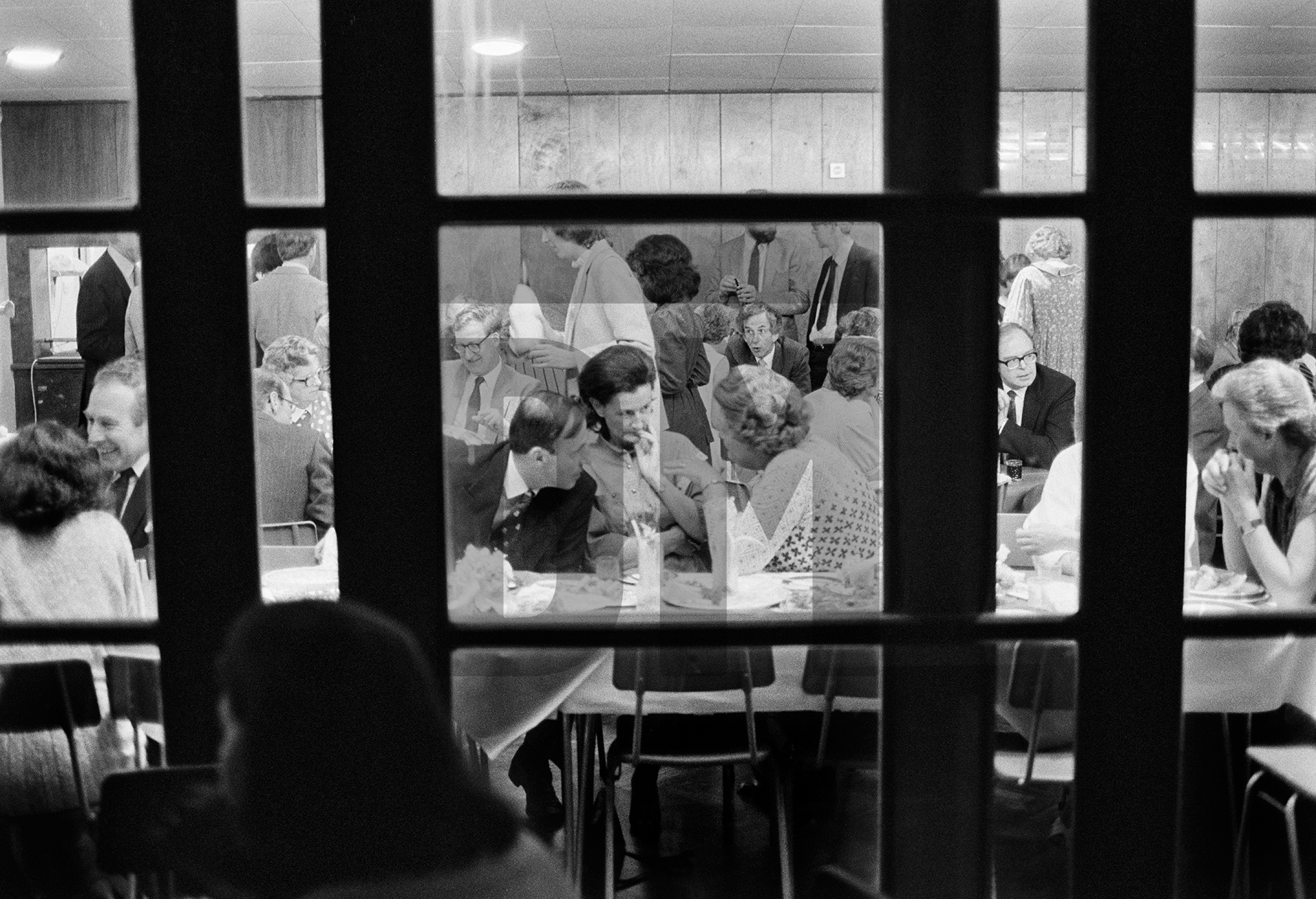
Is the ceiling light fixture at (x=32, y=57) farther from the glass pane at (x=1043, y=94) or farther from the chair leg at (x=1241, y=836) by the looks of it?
the chair leg at (x=1241, y=836)

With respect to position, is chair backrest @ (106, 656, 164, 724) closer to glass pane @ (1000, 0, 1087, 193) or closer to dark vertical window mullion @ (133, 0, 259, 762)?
dark vertical window mullion @ (133, 0, 259, 762)

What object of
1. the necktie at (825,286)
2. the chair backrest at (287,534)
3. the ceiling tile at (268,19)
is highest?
the ceiling tile at (268,19)

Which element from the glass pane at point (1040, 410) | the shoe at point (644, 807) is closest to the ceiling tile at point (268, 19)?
the glass pane at point (1040, 410)

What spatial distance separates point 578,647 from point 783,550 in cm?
22

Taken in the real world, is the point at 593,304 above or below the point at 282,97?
below

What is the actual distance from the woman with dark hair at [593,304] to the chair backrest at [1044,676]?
18.2 inches

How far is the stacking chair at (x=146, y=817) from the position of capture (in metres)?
1.04

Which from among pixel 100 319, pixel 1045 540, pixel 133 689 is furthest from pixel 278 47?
pixel 1045 540

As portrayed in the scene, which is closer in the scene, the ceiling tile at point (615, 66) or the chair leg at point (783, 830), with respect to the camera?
the ceiling tile at point (615, 66)

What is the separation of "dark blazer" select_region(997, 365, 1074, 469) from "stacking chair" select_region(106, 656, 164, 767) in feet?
2.77

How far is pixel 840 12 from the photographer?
0.99 meters

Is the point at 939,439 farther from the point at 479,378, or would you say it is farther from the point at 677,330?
the point at 479,378

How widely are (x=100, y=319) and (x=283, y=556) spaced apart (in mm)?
277

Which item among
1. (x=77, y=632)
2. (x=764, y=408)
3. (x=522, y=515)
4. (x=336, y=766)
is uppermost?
(x=764, y=408)
